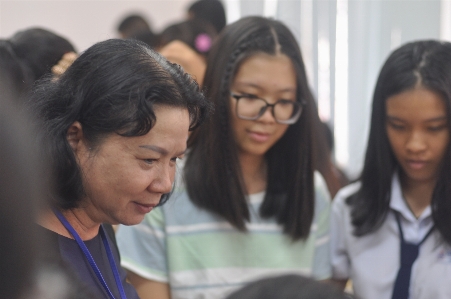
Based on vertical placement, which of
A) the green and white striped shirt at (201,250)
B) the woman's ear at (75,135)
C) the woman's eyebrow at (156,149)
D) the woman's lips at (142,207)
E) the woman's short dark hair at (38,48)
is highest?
the woman's short dark hair at (38,48)

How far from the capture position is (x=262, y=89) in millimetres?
1951

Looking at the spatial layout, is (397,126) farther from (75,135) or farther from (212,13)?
(212,13)

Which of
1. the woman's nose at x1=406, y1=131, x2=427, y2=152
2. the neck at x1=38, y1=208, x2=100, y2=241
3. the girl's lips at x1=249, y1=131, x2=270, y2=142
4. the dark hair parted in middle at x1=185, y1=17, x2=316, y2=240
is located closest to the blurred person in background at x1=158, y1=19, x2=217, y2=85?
the dark hair parted in middle at x1=185, y1=17, x2=316, y2=240

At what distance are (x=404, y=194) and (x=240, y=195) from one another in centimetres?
53

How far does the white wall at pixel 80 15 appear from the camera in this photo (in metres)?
5.89

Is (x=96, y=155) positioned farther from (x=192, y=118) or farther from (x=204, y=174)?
(x=204, y=174)

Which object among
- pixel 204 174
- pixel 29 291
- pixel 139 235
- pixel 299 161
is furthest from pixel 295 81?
pixel 29 291

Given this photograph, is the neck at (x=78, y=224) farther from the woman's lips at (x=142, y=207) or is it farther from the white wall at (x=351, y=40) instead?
the white wall at (x=351, y=40)

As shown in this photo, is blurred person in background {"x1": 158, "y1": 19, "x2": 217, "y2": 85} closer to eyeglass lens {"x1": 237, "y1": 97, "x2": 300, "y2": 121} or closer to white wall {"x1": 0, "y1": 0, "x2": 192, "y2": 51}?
eyeglass lens {"x1": 237, "y1": 97, "x2": 300, "y2": 121}

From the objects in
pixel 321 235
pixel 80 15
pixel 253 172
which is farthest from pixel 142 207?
pixel 80 15

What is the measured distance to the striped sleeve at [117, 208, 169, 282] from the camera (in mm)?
1877

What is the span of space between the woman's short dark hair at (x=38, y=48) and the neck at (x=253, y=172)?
27.2 inches

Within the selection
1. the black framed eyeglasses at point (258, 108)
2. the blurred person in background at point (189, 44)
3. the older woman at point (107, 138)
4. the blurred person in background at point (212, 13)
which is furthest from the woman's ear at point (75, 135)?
the blurred person in background at point (212, 13)

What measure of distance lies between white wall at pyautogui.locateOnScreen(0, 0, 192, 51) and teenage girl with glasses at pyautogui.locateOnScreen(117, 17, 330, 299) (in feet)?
12.9
